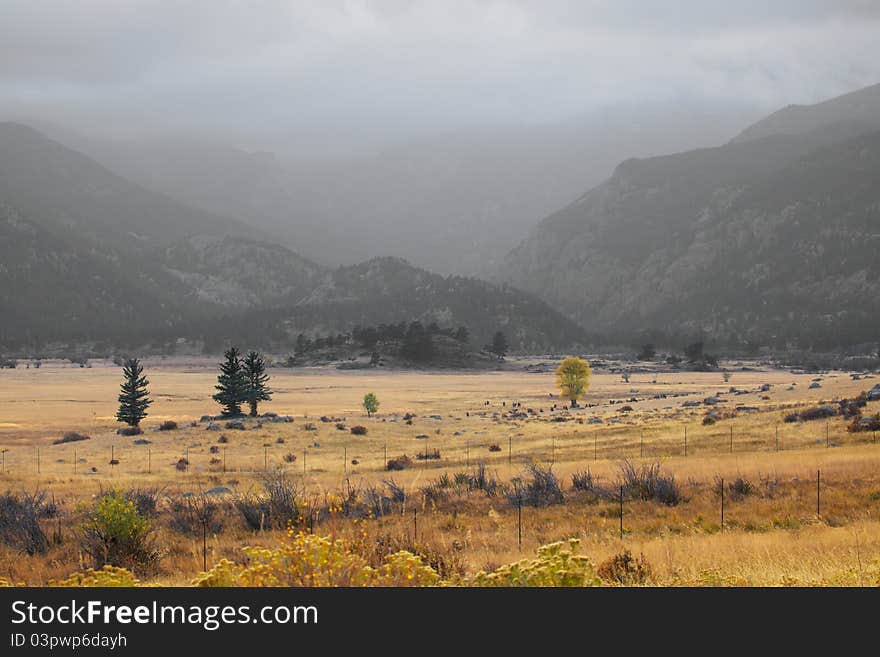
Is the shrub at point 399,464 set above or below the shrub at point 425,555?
below

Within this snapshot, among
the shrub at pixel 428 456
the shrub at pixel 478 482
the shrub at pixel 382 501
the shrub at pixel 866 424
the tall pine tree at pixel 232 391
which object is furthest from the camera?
the tall pine tree at pixel 232 391

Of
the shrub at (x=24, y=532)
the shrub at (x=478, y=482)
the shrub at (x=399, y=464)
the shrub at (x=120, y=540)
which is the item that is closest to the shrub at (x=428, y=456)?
the shrub at (x=399, y=464)

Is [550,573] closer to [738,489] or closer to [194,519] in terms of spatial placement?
[194,519]

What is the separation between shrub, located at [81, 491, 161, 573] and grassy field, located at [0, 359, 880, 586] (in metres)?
0.41

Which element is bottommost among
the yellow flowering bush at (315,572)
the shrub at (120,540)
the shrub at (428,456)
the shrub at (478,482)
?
the shrub at (428,456)

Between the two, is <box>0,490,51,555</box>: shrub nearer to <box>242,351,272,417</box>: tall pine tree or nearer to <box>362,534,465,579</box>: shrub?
<box>362,534,465,579</box>: shrub

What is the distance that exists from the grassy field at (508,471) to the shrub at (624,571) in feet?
0.82

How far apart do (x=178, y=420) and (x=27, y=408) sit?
75.9 feet

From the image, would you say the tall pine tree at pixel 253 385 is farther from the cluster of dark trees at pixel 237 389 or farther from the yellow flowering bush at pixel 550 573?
the yellow flowering bush at pixel 550 573

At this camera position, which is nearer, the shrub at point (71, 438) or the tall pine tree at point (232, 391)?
the shrub at point (71, 438)

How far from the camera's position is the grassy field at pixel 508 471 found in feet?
48.1

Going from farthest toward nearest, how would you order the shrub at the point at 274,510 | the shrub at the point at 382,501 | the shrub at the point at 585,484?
1. the shrub at the point at 585,484
2. the shrub at the point at 382,501
3. the shrub at the point at 274,510

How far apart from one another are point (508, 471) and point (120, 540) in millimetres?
20022
